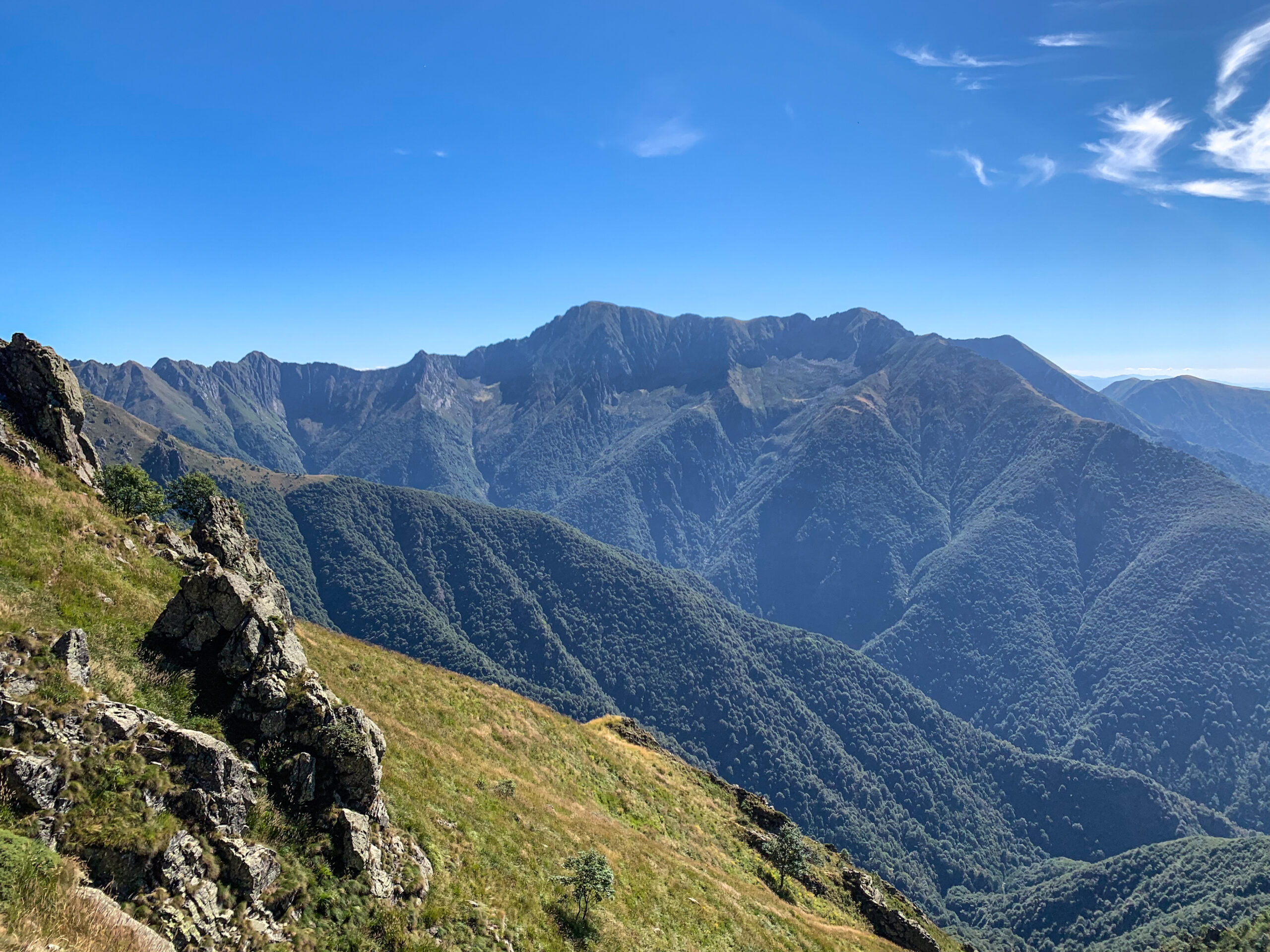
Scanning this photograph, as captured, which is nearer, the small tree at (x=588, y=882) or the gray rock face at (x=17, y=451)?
the small tree at (x=588, y=882)

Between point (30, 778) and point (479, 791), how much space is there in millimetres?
19235

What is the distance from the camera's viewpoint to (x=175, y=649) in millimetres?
17922

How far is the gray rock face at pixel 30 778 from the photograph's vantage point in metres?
10.9

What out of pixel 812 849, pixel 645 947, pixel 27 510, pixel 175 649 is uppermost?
pixel 27 510

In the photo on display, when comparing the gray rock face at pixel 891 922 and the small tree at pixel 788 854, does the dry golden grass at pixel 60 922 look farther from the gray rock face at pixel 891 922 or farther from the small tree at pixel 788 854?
the gray rock face at pixel 891 922

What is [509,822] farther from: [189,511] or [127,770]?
[189,511]

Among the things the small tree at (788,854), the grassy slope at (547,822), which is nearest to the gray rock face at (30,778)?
the grassy slope at (547,822)

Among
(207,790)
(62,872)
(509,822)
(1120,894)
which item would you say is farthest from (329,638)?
(1120,894)

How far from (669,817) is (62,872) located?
42.0 metres

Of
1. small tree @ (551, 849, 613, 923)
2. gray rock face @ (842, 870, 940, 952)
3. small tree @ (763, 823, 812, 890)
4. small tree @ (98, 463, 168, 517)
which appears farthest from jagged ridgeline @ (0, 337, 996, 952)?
→ gray rock face @ (842, 870, 940, 952)

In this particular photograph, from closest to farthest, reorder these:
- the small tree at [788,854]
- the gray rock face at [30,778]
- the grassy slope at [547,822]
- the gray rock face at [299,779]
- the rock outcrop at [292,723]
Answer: the gray rock face at [30,778] < the gray rock face at [299,779] < the rock outcrop at [292,723] < the grassy slope at [547,822] < the small tree at [788,854]

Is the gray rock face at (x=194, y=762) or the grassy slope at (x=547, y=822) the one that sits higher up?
the gray rock face at (x=194, y=762)

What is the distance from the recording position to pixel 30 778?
11047 mm

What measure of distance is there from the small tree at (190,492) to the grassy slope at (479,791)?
56.5 ft
